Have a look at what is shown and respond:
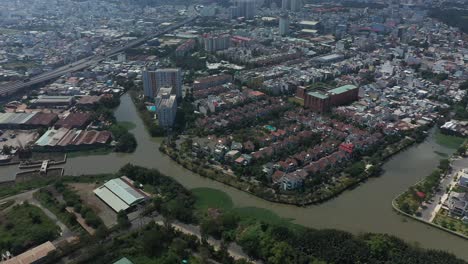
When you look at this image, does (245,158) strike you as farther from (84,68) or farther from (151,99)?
(84,68)

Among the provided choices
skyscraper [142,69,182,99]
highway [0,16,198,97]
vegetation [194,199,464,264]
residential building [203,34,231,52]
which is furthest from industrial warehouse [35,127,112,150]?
residential building [203,34,231,52]

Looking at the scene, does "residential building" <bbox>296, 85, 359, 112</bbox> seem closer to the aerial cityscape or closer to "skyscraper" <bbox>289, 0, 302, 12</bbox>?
the aerial cityscape

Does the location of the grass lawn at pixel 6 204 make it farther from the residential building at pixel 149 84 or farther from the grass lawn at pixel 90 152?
the residential building at pixel 149 84

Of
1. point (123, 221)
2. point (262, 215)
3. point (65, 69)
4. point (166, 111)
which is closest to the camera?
point (123, 221)

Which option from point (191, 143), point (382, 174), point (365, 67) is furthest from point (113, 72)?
point (382, 174)

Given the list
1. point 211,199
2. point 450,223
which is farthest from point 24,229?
point 450,223

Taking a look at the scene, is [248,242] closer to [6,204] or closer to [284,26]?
[6,204]
